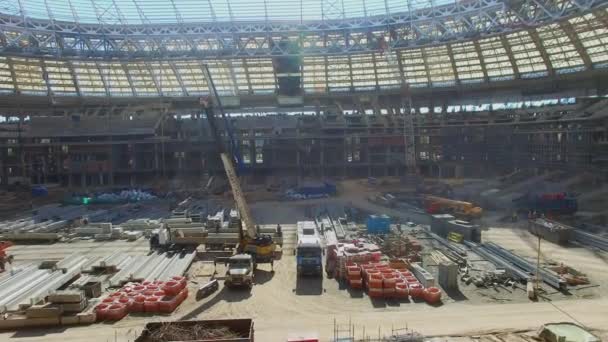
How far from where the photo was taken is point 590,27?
42031 mm

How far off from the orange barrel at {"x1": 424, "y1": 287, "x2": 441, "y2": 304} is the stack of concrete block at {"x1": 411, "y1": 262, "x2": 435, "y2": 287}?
2.33 ft

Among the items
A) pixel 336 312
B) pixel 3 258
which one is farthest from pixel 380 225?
pixel 3 258

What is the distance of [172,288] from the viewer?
18.1 metres

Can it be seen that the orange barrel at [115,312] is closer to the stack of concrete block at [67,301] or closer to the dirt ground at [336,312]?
the dirt ground at [336,312]

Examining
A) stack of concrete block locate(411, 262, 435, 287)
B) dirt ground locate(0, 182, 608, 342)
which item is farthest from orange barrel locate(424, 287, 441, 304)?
stack of concrete block locate(411, 262, 435, 287)

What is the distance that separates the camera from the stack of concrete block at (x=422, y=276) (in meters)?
18.8

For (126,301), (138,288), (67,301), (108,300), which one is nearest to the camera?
(67,301)

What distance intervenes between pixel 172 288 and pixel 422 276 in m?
11.1

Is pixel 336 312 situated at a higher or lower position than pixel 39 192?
lower

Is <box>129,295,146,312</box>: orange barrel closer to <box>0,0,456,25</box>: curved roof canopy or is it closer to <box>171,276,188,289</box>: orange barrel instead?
<box>171,276,188,289</box>: orange barrel

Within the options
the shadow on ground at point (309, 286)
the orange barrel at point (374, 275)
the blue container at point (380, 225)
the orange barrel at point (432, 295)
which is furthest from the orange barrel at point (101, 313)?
the blue container at point (380, 225)

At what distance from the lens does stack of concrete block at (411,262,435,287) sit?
18.8 metres

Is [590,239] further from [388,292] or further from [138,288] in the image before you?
[138,288]

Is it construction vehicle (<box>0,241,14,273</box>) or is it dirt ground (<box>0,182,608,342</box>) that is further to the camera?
construction vehicle (<box>0,241,14,273</box>)
